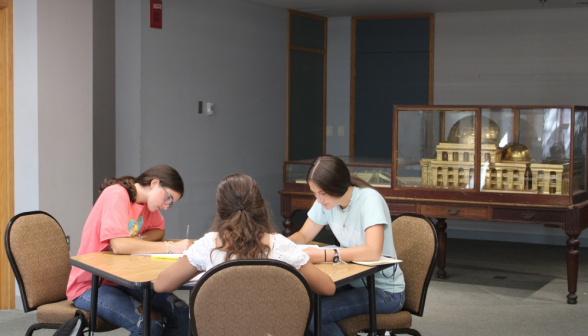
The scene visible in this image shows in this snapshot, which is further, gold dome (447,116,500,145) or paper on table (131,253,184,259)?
gold dome (447,116,500,145)

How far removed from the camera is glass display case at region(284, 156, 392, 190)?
4.88 metres

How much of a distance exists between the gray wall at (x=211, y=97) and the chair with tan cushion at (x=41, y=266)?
2.33 meters

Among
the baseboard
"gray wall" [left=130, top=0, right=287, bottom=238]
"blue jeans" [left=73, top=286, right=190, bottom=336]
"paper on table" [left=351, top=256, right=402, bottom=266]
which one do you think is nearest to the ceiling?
"gray wall" [left=130, top=0, right=287, bottom=238]

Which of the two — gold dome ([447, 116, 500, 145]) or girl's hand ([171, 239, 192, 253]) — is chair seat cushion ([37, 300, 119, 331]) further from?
gold dome ([447, 116, 500, 145])

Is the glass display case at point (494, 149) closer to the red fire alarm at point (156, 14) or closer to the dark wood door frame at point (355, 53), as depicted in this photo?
the red fire alarm at point (156, 14)

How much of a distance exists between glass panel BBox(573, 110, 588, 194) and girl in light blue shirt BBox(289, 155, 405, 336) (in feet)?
8.08

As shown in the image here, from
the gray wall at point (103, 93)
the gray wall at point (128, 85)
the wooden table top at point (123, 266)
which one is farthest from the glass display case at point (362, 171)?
the wooden table top at point (123, 266)

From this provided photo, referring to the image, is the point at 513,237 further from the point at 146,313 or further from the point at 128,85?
the point at 146,313

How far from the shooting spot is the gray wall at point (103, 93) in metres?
5.05

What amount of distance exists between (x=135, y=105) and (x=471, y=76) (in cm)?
398

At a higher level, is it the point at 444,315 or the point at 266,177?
the point at 266,177

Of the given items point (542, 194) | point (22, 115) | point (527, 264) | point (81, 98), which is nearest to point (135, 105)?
point (81, 98)

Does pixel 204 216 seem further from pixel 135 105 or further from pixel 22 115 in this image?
pixel 22 115

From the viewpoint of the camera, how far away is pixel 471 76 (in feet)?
23.1
